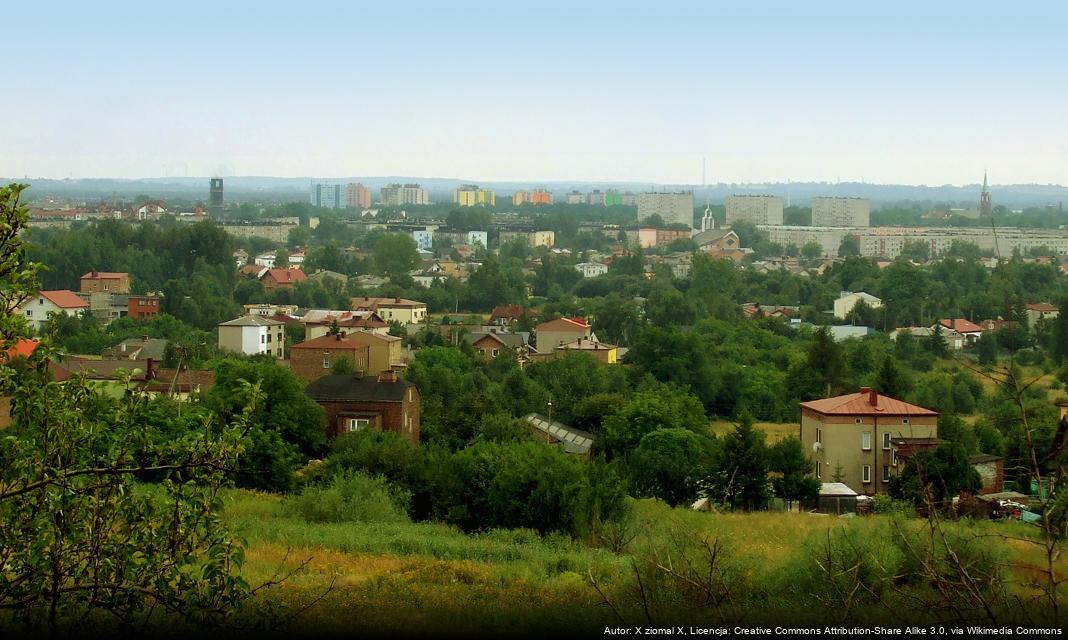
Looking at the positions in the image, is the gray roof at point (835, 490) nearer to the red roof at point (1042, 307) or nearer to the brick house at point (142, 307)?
the red roof at point (1042, 307)

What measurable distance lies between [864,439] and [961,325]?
662 inches

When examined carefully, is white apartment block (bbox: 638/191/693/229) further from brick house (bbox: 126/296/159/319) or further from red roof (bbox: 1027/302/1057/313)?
brick house (bbox: 126/296/159/319)

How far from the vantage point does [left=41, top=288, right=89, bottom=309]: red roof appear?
28.0 m

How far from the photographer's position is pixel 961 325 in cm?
2862

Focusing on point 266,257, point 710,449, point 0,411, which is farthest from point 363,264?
point 0,411

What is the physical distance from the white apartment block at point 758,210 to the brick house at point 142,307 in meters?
67.6

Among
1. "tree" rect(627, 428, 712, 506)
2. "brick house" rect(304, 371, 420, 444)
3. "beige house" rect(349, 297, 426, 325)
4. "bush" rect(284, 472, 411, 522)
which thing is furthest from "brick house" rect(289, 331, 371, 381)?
"beige house" rect(349, 297, 426, 325)

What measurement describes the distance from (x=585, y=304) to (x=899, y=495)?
2357 cm

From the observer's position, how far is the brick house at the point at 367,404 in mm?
13992

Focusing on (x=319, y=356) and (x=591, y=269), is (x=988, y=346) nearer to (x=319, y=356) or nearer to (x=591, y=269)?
(x=319, y=356)

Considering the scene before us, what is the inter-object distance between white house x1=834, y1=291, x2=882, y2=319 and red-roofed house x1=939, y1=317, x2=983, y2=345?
3.29 metres

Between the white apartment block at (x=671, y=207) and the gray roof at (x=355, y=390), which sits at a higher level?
the white apartment block at (x=671, y=207)

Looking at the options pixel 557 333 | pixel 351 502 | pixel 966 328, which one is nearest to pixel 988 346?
pixel 966 328

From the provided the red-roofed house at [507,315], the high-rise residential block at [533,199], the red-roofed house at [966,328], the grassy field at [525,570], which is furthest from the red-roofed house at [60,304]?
the high-rise residential block at [533,199]
